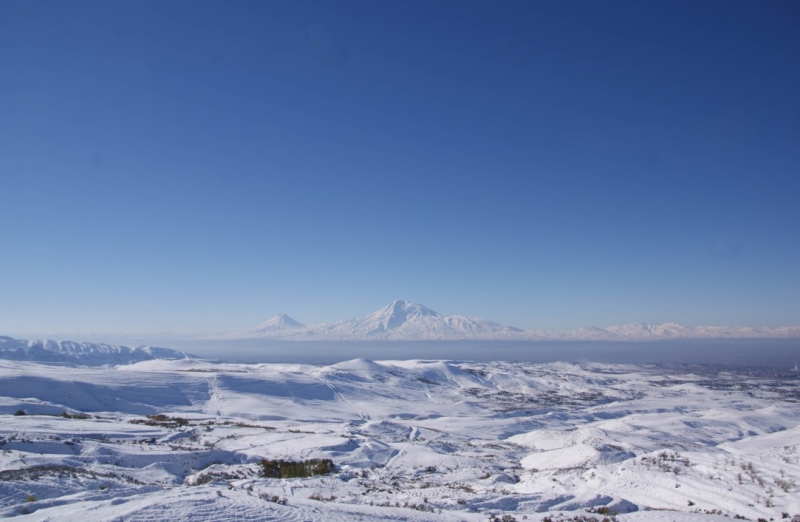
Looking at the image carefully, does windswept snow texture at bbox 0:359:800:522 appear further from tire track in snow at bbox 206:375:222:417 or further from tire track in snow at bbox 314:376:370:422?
tire track in snow at bbox 314:376:370:422

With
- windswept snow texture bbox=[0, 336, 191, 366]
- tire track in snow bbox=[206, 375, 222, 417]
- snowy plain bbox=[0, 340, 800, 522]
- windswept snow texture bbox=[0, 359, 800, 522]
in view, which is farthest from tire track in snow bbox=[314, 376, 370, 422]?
windswept snow texture bbox=[0, 336, 191, 366]

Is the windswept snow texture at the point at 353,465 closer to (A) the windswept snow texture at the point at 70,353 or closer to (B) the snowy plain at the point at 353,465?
(B) the snowy plain at the point at 353,465

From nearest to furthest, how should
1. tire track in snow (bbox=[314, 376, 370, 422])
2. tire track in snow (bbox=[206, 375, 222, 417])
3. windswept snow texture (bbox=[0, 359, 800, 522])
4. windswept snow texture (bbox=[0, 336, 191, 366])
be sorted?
windswept snow texture (bbox=[0, 359, 800, 522]) → tire track in snow (bbox=[206, 375, 222, 417]) → tire track in snow (bbox=[314, 376, 370, 422]) → windswept snow texture (bbox=[0, 336, 191, 366])

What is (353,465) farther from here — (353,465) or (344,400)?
(344,400)

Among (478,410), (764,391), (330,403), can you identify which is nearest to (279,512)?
(330,403)

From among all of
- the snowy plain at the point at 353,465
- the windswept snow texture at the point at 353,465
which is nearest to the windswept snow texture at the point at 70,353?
the snowy plain at the point at 353,465

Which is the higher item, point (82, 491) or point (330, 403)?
point (82, 491)

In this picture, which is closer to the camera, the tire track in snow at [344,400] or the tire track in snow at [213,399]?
the tire track in snow at [213,399]

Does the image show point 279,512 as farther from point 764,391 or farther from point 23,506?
point 764,391
